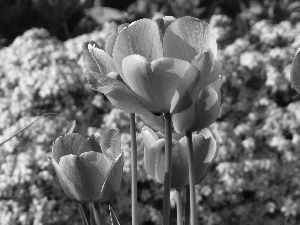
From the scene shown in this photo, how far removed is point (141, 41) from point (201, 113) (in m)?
0.09

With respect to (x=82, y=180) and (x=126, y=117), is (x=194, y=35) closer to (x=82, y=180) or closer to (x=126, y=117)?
(x=82, y=180)

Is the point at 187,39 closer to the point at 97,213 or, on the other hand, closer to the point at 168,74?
the point at 168,74

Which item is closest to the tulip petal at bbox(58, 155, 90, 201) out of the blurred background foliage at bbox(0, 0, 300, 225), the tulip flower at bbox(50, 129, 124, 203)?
the tulip flower at bbox(50, 129, 124, 203)

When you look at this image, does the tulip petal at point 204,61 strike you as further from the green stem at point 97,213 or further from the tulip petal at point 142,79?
the green stem at point 97,213

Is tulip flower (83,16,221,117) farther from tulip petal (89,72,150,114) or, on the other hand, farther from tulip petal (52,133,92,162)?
tulip petal (52,133,92,162)

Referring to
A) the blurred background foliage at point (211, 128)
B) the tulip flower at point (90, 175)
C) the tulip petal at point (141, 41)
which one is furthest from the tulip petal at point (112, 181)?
the blurred background foliage at point (211, 128)

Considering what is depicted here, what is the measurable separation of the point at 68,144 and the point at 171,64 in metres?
0.16

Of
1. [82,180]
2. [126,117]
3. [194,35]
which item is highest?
[194,35]

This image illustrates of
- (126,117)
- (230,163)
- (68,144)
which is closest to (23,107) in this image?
(126,117)

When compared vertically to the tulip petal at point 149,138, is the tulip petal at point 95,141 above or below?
above

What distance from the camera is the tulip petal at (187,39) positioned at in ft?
1.94

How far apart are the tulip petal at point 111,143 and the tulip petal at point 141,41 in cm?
11

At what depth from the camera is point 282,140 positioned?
305 centimetres

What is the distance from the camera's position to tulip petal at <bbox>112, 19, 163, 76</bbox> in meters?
0.59
